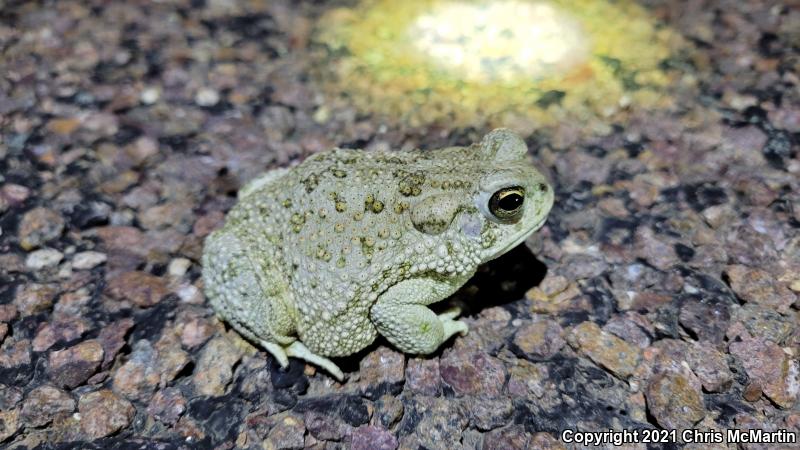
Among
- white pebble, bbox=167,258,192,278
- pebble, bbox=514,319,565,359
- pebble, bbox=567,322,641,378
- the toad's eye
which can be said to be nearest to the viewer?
the toad's eye

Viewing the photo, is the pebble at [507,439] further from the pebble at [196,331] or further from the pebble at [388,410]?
the pebble at [196,331]

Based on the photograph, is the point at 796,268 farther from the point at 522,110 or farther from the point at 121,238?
the point at 121,238

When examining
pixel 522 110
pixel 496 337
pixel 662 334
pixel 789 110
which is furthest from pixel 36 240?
pixel 789 110

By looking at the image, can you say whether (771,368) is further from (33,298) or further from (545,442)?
(33,298)

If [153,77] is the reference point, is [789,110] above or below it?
below

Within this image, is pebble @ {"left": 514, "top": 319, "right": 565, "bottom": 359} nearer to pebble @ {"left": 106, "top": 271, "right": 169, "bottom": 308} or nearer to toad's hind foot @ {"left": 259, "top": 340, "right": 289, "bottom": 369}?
toad's hind foot @ {"left": 259, "top": 340, "right": 289, "bottom": 369}

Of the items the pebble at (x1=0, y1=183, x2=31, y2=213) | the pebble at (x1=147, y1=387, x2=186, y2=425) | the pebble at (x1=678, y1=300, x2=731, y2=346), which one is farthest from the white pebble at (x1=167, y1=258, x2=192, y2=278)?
the pebble at (x1=678, y1=300, x2=731, y2=346)

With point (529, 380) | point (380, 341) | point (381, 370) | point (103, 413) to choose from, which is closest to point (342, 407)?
point (381, 370)
